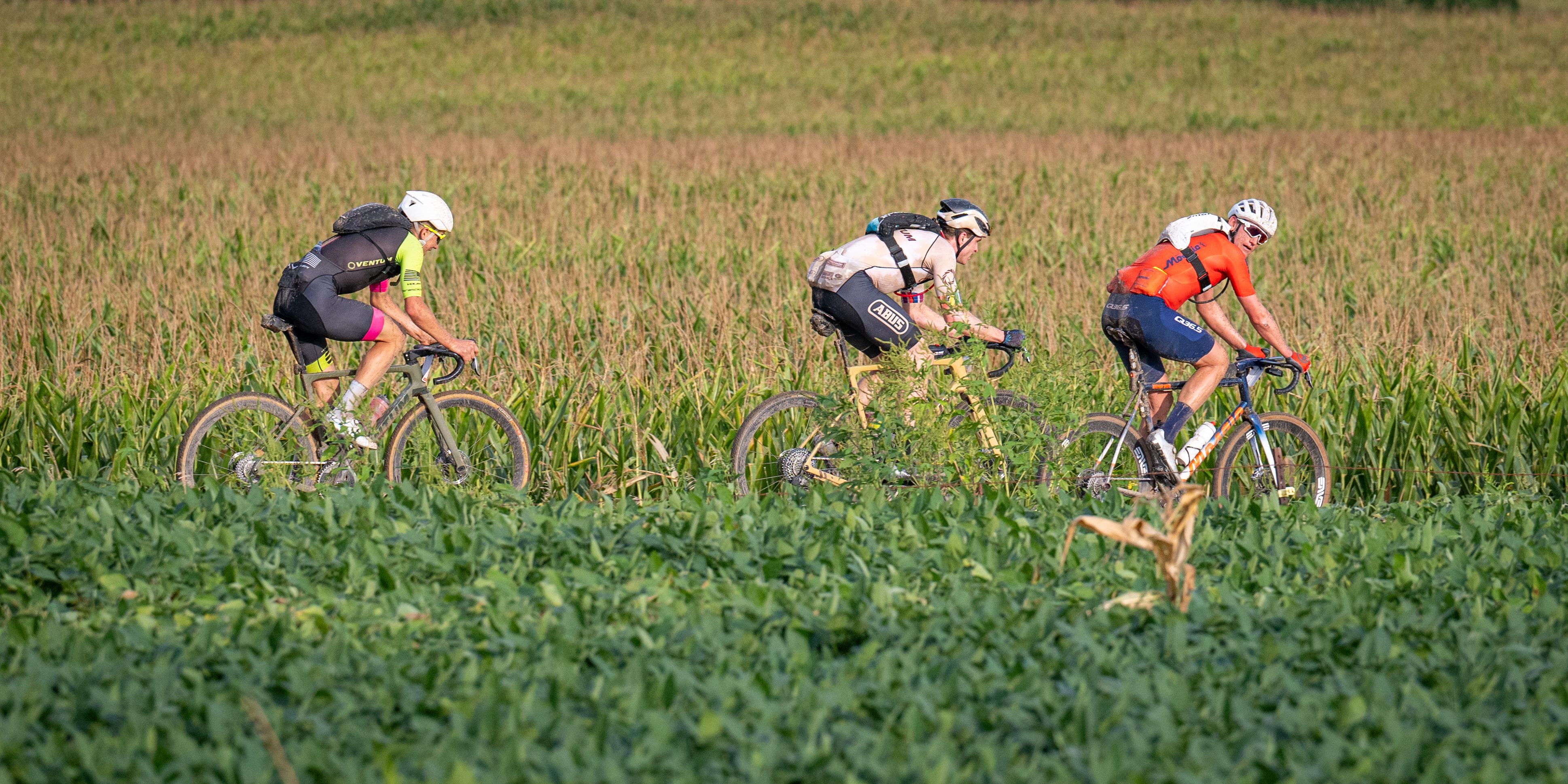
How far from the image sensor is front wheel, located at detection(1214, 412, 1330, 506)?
286 inches

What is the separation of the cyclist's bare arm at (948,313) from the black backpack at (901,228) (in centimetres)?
14

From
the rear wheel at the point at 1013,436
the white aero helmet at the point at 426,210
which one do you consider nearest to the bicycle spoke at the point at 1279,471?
the rear wheel at the point at 1013,436

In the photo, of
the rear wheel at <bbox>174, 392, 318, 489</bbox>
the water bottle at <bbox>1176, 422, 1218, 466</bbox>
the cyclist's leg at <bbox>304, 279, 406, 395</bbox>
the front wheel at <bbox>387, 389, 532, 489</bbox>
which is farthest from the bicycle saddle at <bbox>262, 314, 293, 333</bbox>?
the water bottle at <bbox>1176, 422, 1218, 466</bbox>

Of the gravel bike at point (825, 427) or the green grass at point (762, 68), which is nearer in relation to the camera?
the gravel bike at point (825, 427)

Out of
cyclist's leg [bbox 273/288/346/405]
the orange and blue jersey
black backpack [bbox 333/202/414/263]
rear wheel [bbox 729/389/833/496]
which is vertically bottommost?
rear wheel [bbox 729/389/833/496]

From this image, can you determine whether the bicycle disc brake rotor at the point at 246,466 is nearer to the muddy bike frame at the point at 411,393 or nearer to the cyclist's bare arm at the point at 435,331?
the muddy bike frame at the point at 411,393

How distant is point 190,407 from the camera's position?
813 cm

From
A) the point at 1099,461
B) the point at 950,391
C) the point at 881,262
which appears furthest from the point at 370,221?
the point at 1099,461

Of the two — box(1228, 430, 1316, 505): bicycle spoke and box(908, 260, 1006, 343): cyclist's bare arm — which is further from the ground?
box(908, 260, 1006, 343): cyclist's bare arm

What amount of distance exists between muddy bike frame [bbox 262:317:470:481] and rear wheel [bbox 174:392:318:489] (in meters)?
0.08

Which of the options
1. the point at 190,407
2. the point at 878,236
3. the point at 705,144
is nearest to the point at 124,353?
the point at 190,407

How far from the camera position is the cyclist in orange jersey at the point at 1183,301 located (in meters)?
7.27

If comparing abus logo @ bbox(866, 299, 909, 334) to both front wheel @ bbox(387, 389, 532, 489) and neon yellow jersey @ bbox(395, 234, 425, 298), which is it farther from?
neon yellow jersey @ bbox(395, 234, 425, 298)

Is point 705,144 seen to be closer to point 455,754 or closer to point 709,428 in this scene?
point 709,428
